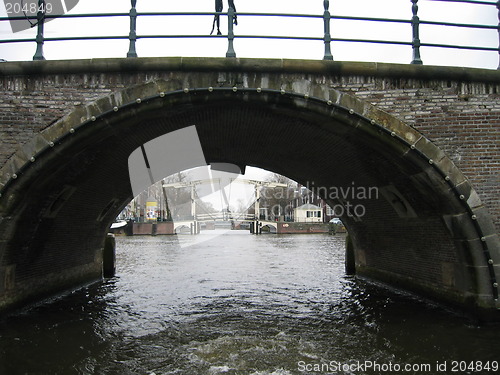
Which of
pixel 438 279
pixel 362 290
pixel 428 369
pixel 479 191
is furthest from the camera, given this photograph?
pixel 362 290

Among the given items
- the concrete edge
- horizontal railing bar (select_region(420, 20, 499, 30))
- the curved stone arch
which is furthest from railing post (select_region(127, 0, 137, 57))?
horizontal railing bar (select_region(420, 20, 499, 30))

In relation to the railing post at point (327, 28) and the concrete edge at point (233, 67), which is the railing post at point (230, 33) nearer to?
the concrete edge at point (233, 67)

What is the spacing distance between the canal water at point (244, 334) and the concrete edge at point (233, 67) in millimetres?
4702

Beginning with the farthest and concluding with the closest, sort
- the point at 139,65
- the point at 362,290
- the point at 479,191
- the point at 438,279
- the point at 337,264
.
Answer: the point at 337,264, the point at 362,290, the point at 438,279, the point at 479,191, the point at 139,65

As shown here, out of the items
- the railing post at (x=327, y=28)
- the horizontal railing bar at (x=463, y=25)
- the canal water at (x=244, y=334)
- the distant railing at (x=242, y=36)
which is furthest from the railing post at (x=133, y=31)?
the horizontal railing bar at (x=463, y=25)

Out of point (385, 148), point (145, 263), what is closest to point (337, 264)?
point (145, 263)

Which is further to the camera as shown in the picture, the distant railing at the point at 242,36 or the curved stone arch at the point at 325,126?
the distant railing at the point at 242,36

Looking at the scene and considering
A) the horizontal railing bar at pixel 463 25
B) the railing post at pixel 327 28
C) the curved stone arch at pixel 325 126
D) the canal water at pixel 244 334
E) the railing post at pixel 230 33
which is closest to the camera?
the canal water at pixel 244 334

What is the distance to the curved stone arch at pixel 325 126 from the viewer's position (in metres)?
Answer: 7.38

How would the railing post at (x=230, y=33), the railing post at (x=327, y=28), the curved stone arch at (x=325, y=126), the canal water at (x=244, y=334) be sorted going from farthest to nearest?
the railing post at (x=327, y=28) < the railing post at (x=230, y=33) < the curved stone arch at (x=325, y=126) < the canal water at (x=244, y=334)

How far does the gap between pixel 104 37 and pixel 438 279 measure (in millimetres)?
8559

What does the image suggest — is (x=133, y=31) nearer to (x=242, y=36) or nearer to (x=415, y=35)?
(x=242, y=36)

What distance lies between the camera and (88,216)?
1205 cm

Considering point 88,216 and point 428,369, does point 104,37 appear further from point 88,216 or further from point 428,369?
point 428,369
